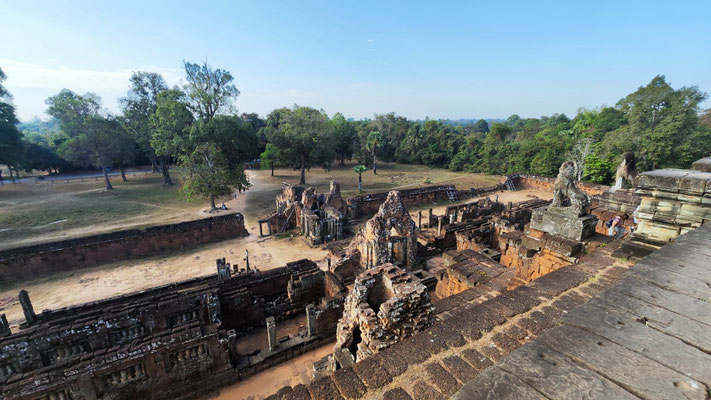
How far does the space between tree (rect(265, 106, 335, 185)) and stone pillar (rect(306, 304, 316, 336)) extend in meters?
24.3

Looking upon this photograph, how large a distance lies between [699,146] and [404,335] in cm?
2992

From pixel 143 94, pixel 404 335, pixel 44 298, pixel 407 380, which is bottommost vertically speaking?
pixel 44 298

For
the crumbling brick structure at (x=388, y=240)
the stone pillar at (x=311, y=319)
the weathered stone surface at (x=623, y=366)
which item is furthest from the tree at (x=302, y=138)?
the weathered stone surface at (x=623, y=366)

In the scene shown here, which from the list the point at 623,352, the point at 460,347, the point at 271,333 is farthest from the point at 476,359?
the point at 271,333

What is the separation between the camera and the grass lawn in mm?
18531

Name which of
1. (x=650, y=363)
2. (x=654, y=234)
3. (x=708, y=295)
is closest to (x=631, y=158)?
(x=654, y=234)

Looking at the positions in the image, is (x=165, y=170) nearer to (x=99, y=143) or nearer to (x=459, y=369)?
(x=99, y=143)

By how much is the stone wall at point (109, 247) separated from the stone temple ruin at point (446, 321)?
6.53 metres

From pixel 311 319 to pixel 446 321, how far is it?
5654 mm

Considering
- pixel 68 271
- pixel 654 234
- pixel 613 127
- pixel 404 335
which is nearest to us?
pixel 654 234

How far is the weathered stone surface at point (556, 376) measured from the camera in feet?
4.96

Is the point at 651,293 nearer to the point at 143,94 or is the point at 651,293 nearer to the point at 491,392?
the point at 491,392

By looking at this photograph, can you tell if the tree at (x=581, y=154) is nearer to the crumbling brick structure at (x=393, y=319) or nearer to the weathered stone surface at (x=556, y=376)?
the crumbling brick structure at (x=393, y=319)

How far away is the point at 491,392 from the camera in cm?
154
